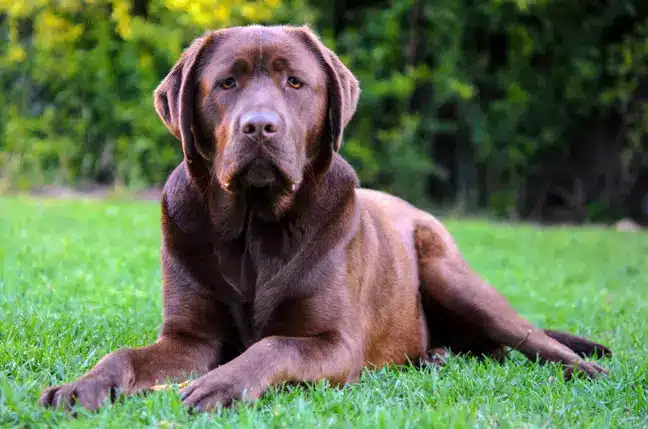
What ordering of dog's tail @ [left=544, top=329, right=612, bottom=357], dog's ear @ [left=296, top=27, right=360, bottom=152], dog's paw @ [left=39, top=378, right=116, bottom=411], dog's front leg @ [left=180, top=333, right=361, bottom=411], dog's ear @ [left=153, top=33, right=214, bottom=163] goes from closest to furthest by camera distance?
dog's paw @ [left=39, top=378, right=116, bottom=411] → dog's front leg @ [left=180, top=333, right=361, bottom=411] → dog's ear @ [left=153, top=33, right=214, bottom=163] → dog's ear @ [left=296, top=27, right=360, bottom=152] → dog's tail @ [left=544, top=329, right=612, bottom=357]

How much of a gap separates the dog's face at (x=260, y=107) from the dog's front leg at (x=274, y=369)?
64 cm

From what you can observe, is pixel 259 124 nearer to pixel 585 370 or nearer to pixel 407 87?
pixel 585 370

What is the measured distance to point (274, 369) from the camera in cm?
301

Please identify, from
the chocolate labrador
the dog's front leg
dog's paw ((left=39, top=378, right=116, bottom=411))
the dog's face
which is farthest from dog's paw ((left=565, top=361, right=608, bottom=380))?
dog's paw ((left=39, top=378, right=116, bottom=411))

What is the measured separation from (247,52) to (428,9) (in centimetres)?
1001

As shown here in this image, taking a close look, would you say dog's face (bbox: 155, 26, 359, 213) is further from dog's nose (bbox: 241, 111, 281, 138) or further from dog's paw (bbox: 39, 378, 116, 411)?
dog's paw (bbox: 39, 378, 116, 411)

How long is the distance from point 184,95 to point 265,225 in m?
0.64

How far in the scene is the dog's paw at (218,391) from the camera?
277 centimetres

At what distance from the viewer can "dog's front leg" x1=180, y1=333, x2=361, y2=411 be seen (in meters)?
2.82

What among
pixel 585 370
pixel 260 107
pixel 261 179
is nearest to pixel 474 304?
pixel 585 370

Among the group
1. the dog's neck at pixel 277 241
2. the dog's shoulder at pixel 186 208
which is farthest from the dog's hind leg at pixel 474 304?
the dog's shoulder at pixel 186 208

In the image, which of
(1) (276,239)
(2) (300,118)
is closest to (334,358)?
(1) (276,239)

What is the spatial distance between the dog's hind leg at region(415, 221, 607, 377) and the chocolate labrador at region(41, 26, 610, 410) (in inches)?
8.0

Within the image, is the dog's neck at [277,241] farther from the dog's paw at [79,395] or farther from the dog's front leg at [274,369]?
the dog's paw at [79,395]
